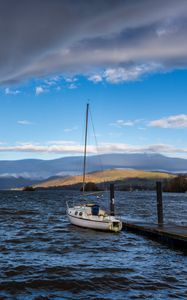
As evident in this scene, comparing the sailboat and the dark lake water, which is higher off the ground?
the sailboat

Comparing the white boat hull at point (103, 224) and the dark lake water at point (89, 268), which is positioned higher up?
the white boat hull at point (103, 224)

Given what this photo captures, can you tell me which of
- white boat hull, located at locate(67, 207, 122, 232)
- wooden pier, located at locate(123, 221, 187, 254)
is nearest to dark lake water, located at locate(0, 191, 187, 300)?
wooden pier, located at locate(123, 221, 187, 254)

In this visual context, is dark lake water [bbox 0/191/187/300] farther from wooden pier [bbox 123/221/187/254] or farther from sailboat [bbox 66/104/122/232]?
sailboat [bbox 66/104/122/232]

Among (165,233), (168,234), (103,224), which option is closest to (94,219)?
(103,224)

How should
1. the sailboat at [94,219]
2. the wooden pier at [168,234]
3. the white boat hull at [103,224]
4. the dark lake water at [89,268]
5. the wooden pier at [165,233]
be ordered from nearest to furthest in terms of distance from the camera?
the dark lake water at [89,268], the wooden pier at [168,234], the wooden pier at [165,233], the white boat hull at [103,224], the sailboat at [94,219]

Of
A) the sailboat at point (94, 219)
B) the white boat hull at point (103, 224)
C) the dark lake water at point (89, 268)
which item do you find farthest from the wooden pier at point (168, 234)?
the sailboat at point (94, 219)

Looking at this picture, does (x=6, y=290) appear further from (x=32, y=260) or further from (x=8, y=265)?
(x=32, y=260)

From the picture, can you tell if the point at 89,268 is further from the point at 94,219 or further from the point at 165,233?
the point at 94,219

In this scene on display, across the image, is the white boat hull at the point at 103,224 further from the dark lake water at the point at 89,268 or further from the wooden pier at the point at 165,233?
the dark lake water at the point at 89,268

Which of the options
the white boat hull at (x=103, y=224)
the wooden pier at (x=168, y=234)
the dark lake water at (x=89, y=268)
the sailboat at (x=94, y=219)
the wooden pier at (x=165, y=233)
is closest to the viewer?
the dark lake water at (x=89, y=268)

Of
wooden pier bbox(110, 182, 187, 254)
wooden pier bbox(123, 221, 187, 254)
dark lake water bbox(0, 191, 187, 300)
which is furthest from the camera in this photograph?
wooden pier bbox(110, 182, 187, 254)

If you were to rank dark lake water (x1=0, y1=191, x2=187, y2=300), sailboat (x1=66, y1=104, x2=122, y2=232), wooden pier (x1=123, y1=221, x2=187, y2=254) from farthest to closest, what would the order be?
sailboat (x1=66, y1=104, x2=122, y2=232), wooden pier (x1=123, y1=221, x2=187, y2=254), dark lake water (x1=0, y1=191, x2=187, y2=300)

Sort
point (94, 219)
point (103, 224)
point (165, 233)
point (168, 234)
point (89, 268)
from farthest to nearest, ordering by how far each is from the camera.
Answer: point (94, 219)
point (103, 224)
point (165, 233)
point (168, 234)
point (89, 268)

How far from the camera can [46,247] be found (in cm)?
3181
